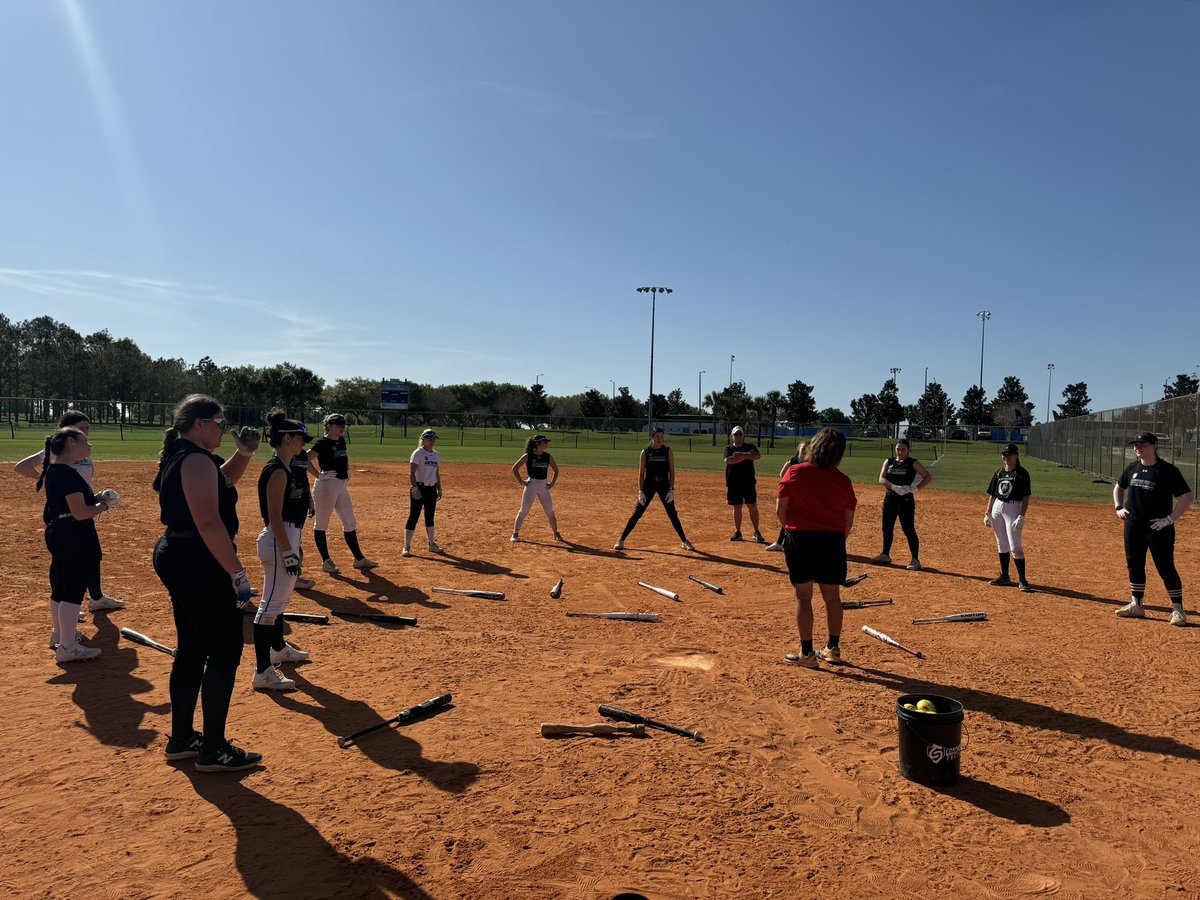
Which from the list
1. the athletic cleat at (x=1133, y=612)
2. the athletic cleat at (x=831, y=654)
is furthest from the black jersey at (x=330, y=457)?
the athletic cleat at (x=1133, y=612)

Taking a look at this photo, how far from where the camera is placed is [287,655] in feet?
21.6

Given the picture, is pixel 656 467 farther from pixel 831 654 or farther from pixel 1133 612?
pixel 1133 612

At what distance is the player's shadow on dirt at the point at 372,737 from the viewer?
4.57 m

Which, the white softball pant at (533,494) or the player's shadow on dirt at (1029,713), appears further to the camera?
the white softball pant at (533,494)

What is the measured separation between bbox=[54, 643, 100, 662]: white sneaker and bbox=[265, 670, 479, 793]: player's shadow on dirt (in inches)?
81.1

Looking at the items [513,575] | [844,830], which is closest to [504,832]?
[844,830]

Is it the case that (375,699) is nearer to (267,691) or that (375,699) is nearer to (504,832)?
(267,691)

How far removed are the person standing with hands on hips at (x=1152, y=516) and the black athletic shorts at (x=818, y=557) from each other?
4.74 metres

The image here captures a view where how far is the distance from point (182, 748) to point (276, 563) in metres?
1.71

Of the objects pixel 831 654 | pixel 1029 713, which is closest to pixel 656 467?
pixel 831 654

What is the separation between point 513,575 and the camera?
10.8 m

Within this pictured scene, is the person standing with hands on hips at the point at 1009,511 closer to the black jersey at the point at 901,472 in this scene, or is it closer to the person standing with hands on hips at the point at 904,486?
the person standing with hands on hips at the point at 904,486

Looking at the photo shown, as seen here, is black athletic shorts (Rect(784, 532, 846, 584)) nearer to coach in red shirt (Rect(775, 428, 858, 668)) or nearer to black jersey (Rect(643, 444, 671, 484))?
coach in red shirt (Rect(775, 428, 858, 668))

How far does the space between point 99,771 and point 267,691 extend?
1482mm
